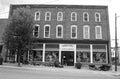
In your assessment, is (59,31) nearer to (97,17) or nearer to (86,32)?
(86,32)

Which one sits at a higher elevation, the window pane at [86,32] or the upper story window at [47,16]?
the upper story window at [47,16]

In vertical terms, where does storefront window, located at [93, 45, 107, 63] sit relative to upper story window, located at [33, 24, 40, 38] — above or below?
below

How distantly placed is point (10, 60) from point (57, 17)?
11643 millimetres

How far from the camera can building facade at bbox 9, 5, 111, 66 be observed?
2723 centimetres

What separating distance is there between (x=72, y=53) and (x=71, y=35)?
3211 millimetres

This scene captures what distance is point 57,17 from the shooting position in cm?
2886

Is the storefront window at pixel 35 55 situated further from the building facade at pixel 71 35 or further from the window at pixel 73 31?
the window at pixel 73 31

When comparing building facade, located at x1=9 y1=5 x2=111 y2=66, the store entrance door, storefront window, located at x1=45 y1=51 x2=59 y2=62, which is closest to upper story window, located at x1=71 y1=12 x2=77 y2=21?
building facade, located at x1=9 y1=5 x2=111 y2=66

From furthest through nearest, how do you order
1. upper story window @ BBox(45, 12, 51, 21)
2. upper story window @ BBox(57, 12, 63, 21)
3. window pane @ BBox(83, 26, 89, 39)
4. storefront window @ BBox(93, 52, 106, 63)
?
1. upper story window @ BBox(45, 12, 51, 21)
2. upper story window @ BBox(57, 12, 63, 21)
3. window pane @ BBox(83, 26, 89, 39)
4. storefront window @ BBox(93, 52, 106, 63)

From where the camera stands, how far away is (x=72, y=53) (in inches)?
1081

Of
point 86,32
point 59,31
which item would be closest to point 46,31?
point 59,31

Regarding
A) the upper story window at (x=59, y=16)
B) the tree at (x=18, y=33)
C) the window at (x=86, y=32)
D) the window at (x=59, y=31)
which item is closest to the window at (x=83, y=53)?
the window at (x=86, y=32)

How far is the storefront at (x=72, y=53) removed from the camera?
27141 mm

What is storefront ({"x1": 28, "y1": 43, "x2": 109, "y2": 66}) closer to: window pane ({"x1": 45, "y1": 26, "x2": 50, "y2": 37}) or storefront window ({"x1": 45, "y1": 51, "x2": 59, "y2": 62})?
storefront window ({"x1": 45, "y1": 51, "x2": 59, "y2": 62})
